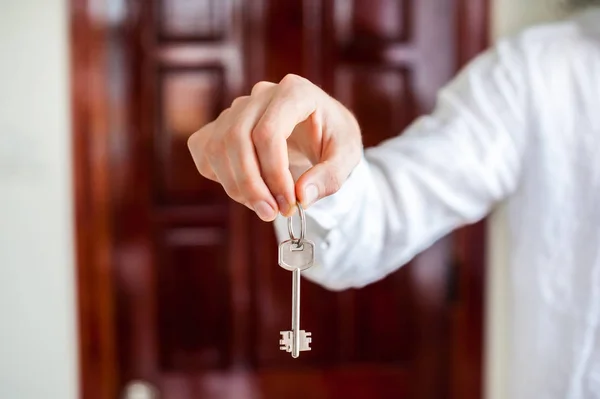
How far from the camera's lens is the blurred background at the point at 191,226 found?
803 millimetres

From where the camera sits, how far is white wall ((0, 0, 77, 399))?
0.79 meters

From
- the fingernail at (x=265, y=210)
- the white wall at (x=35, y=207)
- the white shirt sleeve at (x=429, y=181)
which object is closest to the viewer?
the fingernail at (x=265, y=210)

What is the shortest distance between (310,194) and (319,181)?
0.01 metres

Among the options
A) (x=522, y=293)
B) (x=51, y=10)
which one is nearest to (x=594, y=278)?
(x=522, y=293)

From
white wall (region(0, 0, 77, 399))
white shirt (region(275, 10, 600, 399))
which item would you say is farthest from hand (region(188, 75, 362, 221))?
white wall (region(0, 0, 77, 399))

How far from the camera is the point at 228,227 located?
0.85 m

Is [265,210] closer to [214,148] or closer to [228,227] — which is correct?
[214,148]

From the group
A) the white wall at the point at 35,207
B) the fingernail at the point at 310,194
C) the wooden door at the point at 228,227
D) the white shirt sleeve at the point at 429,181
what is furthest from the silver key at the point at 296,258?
the white wall at the point at 35,207

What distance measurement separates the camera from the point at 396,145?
0.56m

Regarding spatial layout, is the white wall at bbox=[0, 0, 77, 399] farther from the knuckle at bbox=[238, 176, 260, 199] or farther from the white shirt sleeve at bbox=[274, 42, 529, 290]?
the knuckle at bbox=[238, 176, 260, 199]

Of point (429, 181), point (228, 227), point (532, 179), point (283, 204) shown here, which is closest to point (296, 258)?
point (283, 204)

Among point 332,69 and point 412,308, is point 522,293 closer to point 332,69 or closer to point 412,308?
point 412,308

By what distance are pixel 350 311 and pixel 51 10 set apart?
1.93ft

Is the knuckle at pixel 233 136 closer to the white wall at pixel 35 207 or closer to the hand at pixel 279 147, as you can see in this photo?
the hand at pixel 279 147
